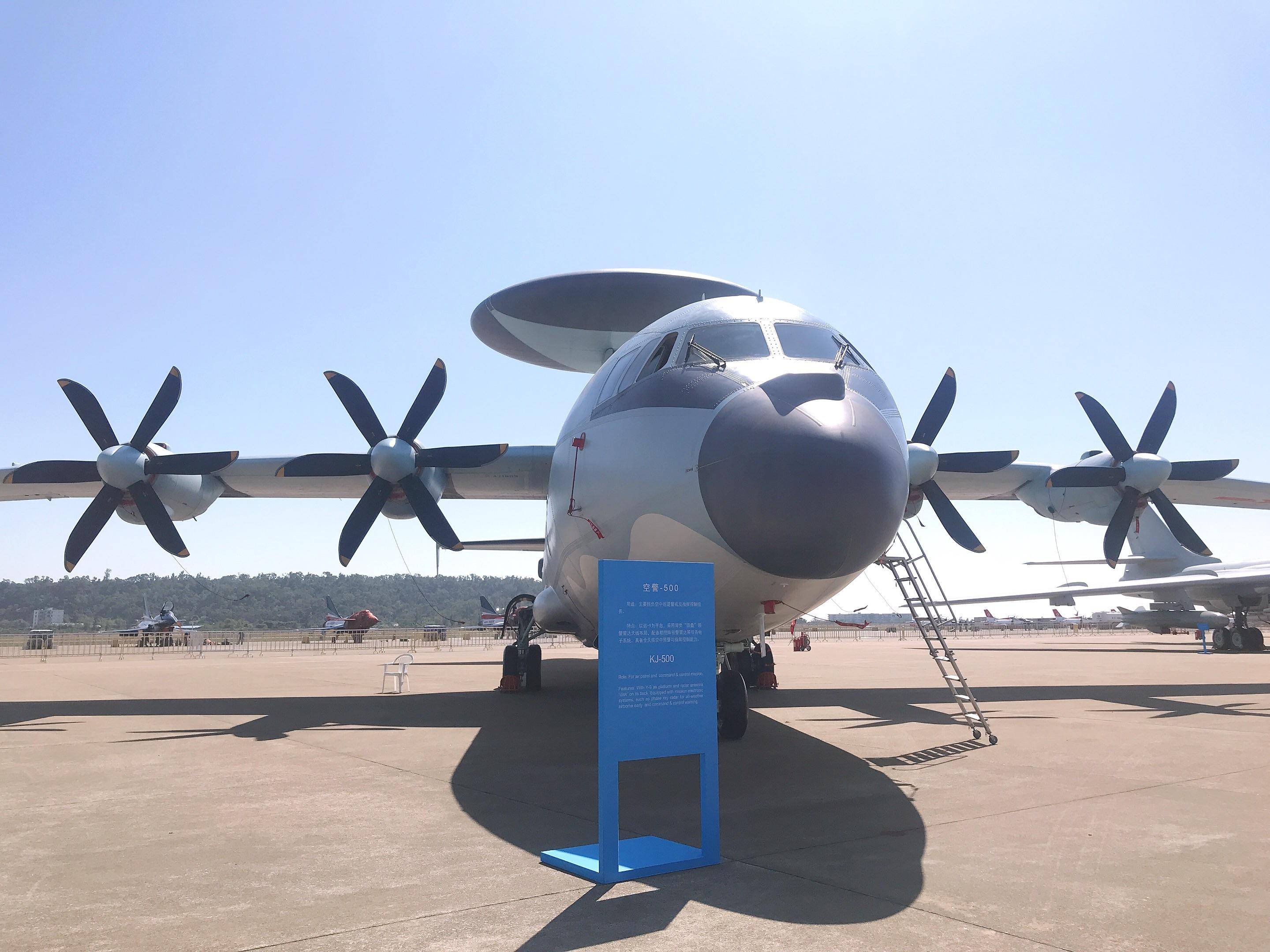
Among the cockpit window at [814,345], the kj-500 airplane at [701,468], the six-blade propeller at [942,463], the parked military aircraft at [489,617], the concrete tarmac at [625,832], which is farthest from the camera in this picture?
the parked military aircraft at [489,617]

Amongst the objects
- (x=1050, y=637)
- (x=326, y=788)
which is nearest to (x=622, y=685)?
(x=326, y=788)

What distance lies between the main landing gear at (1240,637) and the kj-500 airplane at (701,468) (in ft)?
81.3

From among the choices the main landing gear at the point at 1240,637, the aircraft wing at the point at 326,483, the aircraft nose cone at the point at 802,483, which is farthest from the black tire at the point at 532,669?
the main landing gear at the point at 1240,637

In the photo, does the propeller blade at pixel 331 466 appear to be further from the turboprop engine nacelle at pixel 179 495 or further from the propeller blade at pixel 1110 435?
the propeller blade at pixel 1110 435

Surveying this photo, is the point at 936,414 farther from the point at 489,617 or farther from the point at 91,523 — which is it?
the point at 489,617

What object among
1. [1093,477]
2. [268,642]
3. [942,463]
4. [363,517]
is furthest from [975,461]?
[268,642]

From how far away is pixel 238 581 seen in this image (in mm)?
193125

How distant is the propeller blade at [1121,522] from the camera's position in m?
18.8

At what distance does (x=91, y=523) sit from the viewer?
1758 centimetres

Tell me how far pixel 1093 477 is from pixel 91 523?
2143 cm

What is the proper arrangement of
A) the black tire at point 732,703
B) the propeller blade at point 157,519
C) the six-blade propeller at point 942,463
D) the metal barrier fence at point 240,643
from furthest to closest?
the metal barrier fence at point 240,643 < the propeller blade at point 157,519 < the six-blade propeller at point 942,463 < the black tire at point 732,703

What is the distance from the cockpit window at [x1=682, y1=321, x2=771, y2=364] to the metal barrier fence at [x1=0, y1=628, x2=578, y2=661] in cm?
3218

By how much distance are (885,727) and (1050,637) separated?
228 ft

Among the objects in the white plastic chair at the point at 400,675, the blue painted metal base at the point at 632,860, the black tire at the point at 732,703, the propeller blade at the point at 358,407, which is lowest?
the white plastic chair at the point at 400,675
